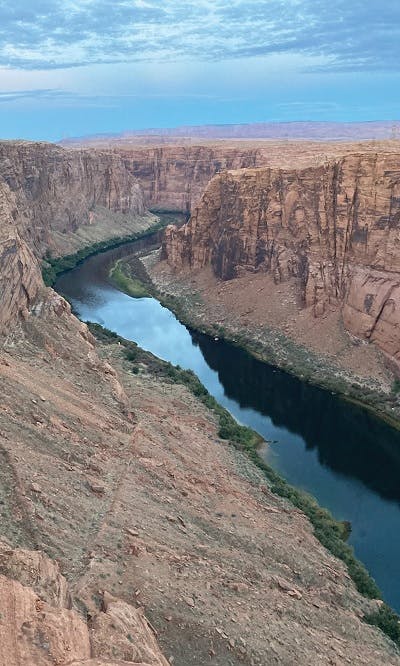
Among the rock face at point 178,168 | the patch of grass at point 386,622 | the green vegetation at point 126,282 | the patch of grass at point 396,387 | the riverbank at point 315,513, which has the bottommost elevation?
the patch of grass at point 386,622

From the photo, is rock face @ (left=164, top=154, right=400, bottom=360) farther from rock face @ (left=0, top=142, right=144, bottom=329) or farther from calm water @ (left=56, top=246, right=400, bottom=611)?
rock face @ (left=0, top=142, right=144, bottom=329)

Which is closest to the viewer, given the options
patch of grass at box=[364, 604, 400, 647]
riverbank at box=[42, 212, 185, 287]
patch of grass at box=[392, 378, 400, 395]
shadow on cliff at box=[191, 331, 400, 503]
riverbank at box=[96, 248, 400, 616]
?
patch of grass at box=[364, 604, 400, 647]

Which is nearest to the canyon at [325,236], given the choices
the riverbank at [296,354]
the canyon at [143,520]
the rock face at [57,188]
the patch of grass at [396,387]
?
the canyon at [143,520]

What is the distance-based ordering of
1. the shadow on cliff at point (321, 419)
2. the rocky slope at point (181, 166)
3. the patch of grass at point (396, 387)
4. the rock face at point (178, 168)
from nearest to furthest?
1. the shadow on cliff at point (321, 419)
2. the patch of grass at point (396, 387)
3. the rocky slope at point (181, 166)
4. the rock face at point (178, 168)

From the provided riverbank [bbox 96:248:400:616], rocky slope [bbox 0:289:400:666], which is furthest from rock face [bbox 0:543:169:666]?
riverbank [bbox 96:248:400:616]

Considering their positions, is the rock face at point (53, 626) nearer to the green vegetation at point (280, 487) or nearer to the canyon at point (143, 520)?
the canyon at point (143, 520)

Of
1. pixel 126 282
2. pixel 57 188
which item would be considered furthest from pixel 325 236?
pixel 57 188
